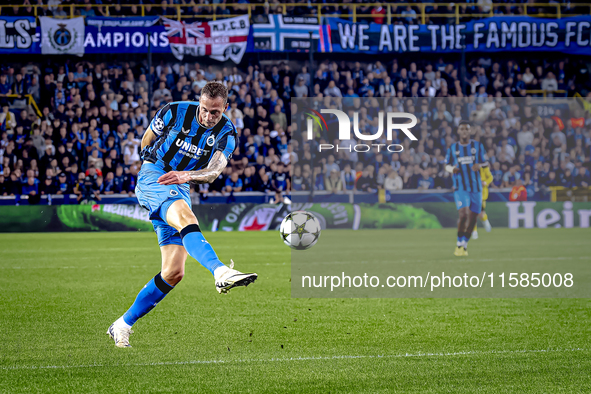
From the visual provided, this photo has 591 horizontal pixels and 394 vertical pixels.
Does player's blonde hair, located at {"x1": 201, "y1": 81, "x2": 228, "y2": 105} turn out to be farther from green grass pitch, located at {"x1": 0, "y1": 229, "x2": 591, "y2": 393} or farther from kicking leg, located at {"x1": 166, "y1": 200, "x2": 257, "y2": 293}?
green grass pitch, located at {"x1": 0, "y1": 229, "x2": 591, "y2": 393}

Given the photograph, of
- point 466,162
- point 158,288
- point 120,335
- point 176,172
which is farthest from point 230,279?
point 466,162

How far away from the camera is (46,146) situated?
66.7 ft

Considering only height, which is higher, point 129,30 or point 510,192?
point 129,30

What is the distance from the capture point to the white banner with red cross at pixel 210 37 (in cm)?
2222

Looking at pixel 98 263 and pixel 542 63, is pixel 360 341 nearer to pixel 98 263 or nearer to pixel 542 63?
pixel 98 263

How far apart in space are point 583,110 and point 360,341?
20.3 metres

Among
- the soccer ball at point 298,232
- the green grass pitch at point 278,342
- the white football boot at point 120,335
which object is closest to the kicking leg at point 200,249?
the green grass pitch at point 278,342

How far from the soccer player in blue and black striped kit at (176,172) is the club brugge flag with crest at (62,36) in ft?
57.3

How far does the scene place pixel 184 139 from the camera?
5.71 meters

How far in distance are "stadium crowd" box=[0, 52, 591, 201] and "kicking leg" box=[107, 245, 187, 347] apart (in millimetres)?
12641

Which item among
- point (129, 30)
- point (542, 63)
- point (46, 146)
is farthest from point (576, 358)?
point (542, 63)

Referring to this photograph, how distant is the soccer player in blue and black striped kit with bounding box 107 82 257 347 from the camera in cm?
530

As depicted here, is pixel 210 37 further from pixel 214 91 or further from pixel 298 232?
pixel 214 91

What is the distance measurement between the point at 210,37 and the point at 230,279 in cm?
1890
